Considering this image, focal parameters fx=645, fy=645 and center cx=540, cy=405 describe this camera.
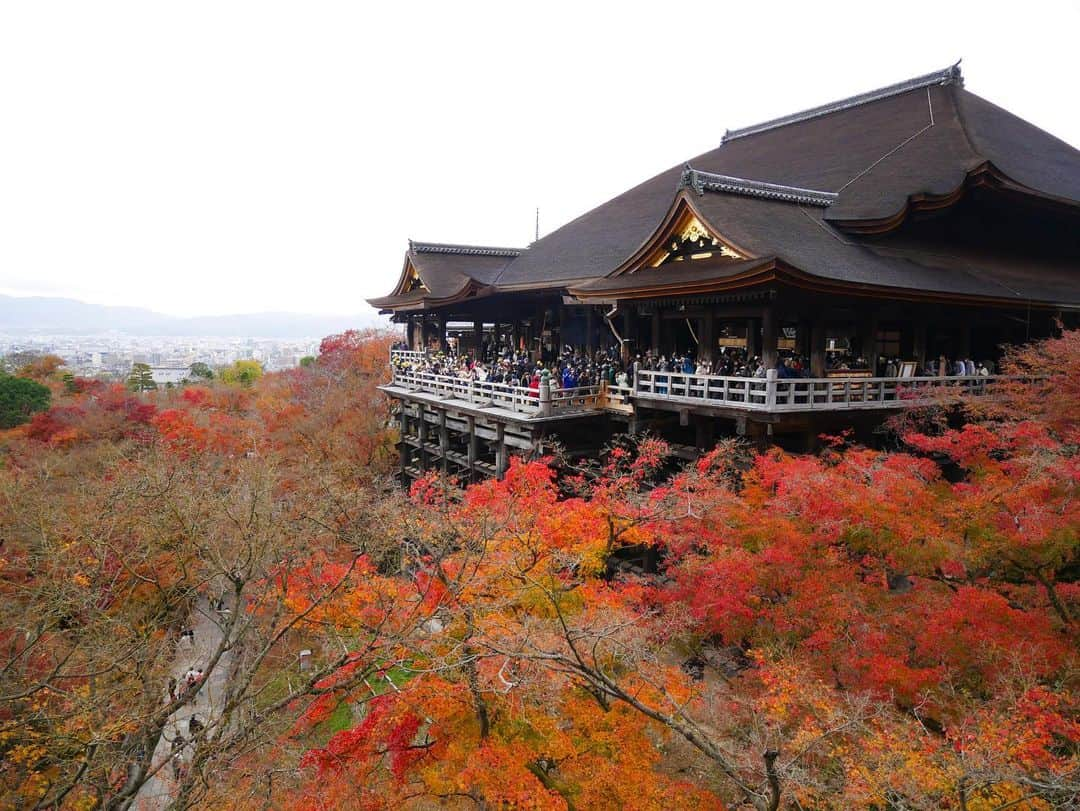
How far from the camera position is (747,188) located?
14555mm

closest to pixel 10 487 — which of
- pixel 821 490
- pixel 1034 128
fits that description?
pixel 821 490

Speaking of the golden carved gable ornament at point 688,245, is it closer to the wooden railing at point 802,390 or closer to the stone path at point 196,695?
the wooden railing at point 802,390

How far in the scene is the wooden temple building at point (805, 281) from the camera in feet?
40.5

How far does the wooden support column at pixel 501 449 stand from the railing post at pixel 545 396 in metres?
2.31

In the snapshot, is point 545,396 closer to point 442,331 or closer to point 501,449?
point 501,449

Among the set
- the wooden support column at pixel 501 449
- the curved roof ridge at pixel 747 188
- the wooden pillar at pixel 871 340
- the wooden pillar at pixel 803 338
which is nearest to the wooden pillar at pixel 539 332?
the wooden support column at pixel 501 449

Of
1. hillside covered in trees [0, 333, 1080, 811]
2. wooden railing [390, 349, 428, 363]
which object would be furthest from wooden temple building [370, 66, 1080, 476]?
wooden railing [390, 349, 428, 363]

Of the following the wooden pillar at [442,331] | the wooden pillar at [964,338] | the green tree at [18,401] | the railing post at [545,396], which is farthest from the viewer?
the green tree at [18,401]

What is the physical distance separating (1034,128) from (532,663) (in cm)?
2565

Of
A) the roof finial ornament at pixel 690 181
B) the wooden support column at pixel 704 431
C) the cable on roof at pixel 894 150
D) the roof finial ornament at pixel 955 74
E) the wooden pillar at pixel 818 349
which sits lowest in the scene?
the wooden support column at pixel 704 431

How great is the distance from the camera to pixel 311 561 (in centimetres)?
1123

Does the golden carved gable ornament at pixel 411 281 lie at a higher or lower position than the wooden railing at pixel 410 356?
higher

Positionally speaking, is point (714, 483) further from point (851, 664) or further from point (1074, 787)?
point (1074, 787)

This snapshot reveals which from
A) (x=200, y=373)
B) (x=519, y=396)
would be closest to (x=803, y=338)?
(x=519, y=396)
